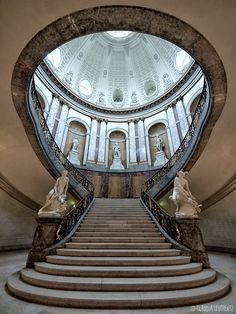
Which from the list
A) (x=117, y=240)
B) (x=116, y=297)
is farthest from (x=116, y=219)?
(x=116, y=297)

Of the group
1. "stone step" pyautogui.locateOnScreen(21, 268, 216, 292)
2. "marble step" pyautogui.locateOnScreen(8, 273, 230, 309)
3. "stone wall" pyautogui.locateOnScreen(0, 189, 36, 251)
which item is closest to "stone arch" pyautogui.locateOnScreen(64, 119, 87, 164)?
"stone wall" pyautogui.locateOnScreen(0, 189, 36, 251)

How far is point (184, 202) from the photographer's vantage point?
4.96m

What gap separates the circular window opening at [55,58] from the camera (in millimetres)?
15874

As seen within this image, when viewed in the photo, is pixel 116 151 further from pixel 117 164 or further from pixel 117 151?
pixel 117 164

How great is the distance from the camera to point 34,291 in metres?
2.90

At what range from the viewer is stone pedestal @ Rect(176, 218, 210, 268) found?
422 cm

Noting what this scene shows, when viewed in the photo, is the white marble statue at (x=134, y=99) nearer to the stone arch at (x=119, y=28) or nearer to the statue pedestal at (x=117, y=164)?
the statue pedestal at (x=117, y=164)

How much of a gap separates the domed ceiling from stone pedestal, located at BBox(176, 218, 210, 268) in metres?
14.3

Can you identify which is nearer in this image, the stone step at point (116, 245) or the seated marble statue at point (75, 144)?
the stone step at point (116, 245)

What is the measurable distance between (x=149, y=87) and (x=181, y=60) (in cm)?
408

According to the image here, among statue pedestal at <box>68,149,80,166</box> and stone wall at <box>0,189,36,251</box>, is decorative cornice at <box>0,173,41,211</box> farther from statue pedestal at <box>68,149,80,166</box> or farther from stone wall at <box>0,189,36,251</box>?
statue pedestal at <box>68,149,80,166</box>

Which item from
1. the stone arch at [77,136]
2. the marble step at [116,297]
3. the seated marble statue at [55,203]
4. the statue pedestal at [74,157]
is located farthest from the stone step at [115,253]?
the stone arch at [77,136]

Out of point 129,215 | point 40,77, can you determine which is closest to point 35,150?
point 129,215

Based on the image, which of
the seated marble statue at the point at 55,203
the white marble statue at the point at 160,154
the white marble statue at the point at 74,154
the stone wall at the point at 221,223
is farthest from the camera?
the white marble statue at the point at 74,154
